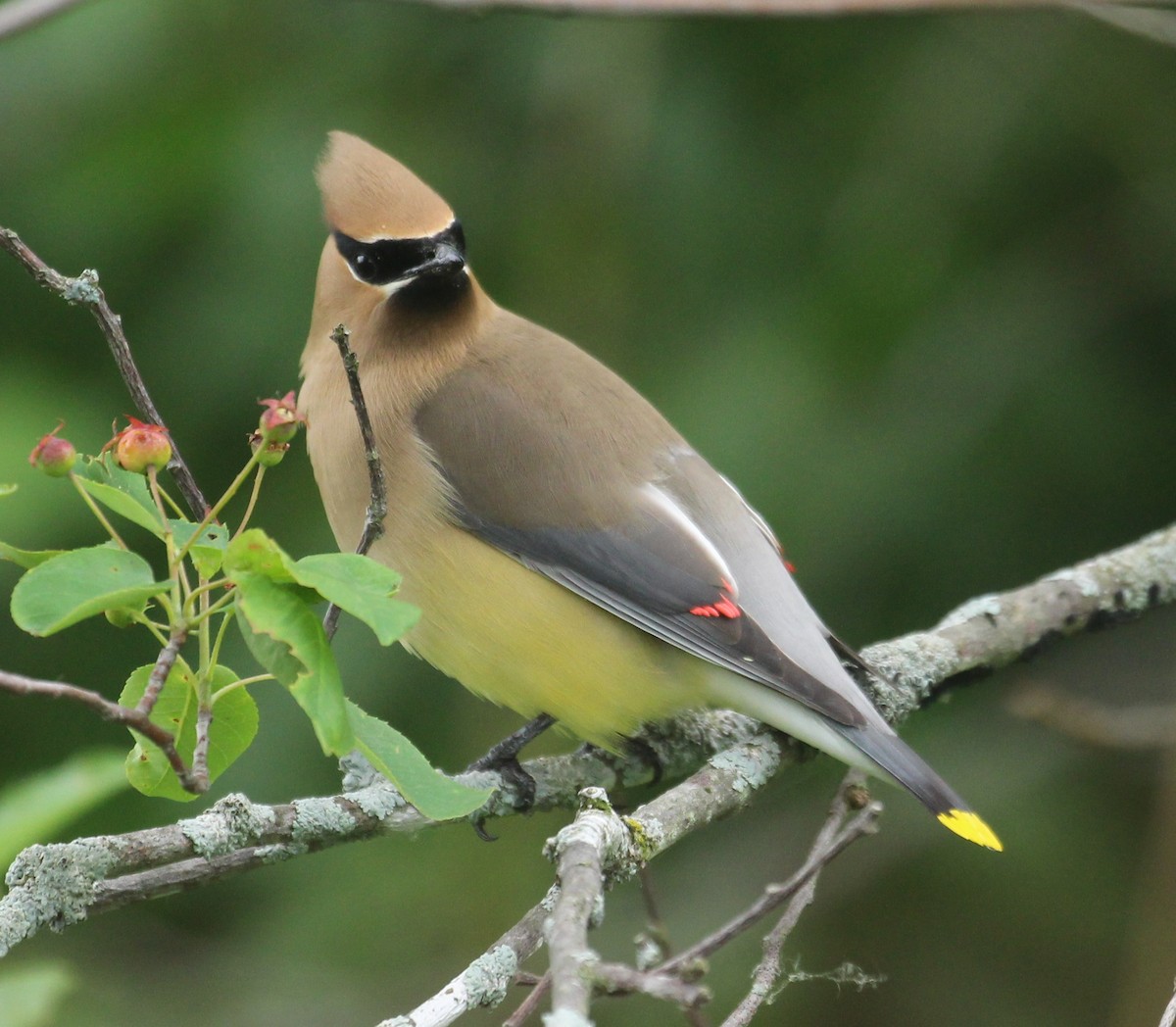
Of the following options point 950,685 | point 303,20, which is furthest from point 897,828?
point 303,20

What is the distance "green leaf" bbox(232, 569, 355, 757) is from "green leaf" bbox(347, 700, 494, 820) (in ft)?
0.52

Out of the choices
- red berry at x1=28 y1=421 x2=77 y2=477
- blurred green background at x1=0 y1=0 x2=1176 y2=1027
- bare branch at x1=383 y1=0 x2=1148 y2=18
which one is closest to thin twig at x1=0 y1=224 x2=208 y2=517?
red berry at x1=28 y1=421 x2=77 y2=477

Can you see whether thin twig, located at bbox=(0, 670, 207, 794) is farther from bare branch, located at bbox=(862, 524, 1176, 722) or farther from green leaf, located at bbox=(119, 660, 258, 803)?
bare branch, located at bbox=(862, 524, 1176, 722)

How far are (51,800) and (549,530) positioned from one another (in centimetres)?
163

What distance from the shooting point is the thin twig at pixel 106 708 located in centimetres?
153

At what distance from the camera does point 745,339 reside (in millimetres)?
4168

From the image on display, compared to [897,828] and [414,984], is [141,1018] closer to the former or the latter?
[414,984]

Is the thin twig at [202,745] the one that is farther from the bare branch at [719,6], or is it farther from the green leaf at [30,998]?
the bare branch at [719,6]

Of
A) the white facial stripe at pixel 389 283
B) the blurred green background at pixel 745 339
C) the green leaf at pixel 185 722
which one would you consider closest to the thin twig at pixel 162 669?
the green leaf at pixel 185 722

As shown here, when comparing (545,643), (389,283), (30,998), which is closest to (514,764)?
(545,643)

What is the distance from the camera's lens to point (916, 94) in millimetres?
4426

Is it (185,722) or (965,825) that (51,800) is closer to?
(185,722)

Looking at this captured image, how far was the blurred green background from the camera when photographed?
413 centimetres

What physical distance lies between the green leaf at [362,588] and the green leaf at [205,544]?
125 millimetres
